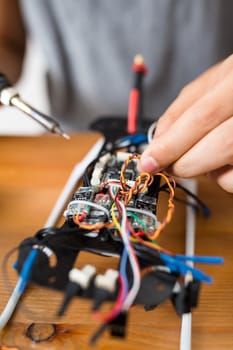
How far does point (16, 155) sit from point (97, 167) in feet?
0.83

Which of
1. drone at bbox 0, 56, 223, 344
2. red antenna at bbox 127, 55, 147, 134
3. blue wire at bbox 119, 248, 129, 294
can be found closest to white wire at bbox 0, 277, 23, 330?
drone at bbox 0, 56, 223, 344

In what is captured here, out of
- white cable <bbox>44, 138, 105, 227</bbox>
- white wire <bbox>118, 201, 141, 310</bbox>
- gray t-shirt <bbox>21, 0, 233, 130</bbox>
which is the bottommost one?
white wire <bbox>118, 201, 141, 310</bbox>

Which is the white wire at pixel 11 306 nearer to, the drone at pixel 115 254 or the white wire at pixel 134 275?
the drone at pixel 115 254

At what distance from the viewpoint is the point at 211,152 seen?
1.58 feet

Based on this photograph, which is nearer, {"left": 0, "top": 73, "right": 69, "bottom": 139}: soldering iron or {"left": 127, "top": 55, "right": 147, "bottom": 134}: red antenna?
{"left": 0, "top": 73, "right": 69, "bottom": 139}: soldering iron

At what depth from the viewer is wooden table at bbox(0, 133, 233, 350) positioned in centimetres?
43

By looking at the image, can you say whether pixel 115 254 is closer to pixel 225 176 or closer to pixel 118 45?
pixel 225 176

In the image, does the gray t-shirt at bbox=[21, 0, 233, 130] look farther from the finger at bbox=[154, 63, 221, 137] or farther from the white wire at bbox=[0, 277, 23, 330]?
the white wire at bbox=[0, 277, 23, 330]

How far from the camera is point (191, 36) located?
87cm

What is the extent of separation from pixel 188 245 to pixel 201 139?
5.2 inches

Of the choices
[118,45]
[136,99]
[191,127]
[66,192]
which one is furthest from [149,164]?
[118,45]

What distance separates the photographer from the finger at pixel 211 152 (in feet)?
1.56

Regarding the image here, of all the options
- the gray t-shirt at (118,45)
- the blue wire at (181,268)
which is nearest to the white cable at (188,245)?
the blue wire at (181,268)

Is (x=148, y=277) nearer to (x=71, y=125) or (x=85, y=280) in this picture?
(x=85, y=280)
